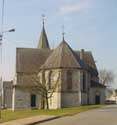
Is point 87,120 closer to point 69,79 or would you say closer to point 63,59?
point 69,79

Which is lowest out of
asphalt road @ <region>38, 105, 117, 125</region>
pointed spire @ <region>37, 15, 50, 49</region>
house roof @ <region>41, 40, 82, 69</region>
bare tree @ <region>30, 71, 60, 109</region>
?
asphalt road @ <region>38, 105, 117, 125</region>

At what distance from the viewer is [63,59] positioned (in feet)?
232

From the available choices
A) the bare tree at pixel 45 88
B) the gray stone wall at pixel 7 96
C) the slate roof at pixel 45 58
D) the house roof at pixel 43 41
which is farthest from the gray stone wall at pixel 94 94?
the gray stone wall at pixel 7 96

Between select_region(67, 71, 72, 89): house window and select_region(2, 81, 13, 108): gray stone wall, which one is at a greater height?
select_region(67, 71, 72, 89): house window

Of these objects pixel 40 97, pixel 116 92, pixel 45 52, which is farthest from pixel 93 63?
pixel 116 92

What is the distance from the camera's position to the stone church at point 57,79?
226 feet

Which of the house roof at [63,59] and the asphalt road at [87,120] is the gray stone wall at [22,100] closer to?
the house roof at [63,59]

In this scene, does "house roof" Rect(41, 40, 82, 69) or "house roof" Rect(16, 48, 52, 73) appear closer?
"house roof" Rect(41, 40, 82, 69)

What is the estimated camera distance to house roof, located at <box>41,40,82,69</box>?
229ft

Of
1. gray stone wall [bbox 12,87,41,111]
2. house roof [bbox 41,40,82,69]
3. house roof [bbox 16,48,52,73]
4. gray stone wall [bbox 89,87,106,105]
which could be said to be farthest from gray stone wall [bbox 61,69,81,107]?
house roof [bbox 16,48,52,73]

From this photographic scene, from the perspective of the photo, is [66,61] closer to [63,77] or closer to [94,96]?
[63,77]

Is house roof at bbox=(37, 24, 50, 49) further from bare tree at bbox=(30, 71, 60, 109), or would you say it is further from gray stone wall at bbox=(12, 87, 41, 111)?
gray stone wall at bbox=(12, 87, 41, 111)

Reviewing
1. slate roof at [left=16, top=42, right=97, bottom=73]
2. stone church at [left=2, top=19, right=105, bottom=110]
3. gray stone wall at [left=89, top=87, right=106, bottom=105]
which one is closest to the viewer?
stone church at [left=2, top=19, right=105, bottom=110]

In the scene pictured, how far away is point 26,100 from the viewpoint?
7419 centimetres
